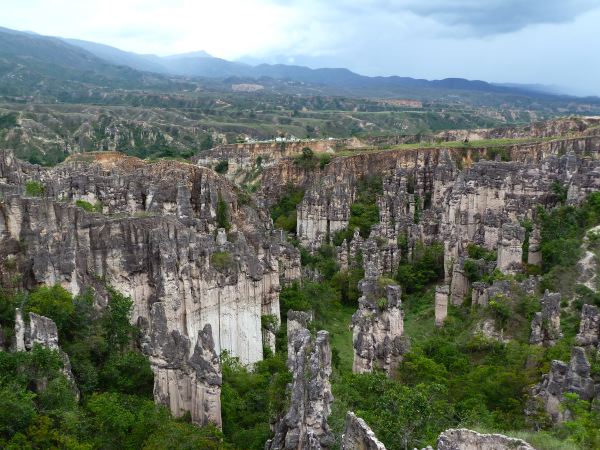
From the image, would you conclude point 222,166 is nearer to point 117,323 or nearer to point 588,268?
point 588,268

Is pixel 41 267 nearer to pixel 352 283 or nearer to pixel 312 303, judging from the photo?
pixel 312 303

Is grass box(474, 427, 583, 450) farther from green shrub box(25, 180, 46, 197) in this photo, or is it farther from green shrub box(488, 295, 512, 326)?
green shrub box(25, 180, 46, 197)

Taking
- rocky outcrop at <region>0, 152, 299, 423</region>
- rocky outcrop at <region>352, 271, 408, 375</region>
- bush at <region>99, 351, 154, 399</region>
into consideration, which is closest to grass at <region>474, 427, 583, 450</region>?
rocky outcrop at <region>352, 271, 408, 375</region>

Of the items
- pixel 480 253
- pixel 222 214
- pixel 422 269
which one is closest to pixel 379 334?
pixel 480 253

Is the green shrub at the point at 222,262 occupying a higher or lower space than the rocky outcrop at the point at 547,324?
higher

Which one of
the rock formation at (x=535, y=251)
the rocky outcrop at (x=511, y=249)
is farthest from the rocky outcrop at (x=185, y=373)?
the rock formation at (x=535, y=251)

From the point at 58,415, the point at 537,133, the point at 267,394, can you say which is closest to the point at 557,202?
the point at 267,394

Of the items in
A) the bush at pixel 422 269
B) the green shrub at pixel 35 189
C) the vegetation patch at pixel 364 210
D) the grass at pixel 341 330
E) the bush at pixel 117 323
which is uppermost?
the green shrub at pixel 35 189

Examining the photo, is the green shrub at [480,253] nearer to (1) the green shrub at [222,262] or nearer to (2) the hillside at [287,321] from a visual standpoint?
(2) the hillside at [287,321]
